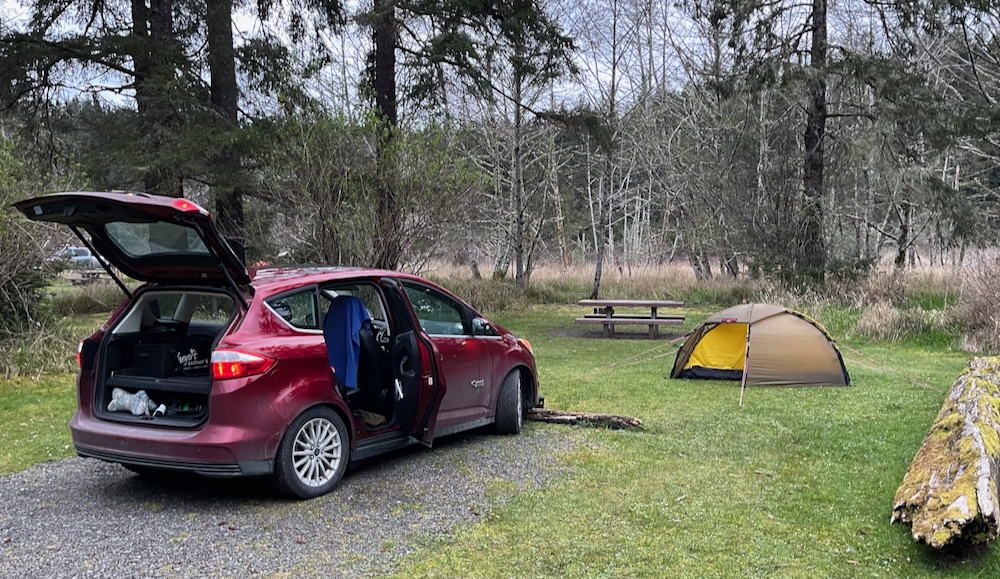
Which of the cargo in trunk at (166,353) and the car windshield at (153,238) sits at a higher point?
the car windshield at (153,238)

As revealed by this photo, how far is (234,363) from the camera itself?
473 cm

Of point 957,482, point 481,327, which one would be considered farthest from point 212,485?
point 957,482

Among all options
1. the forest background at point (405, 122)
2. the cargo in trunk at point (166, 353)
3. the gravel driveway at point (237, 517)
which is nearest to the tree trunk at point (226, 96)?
the forest background at point (405, 122)

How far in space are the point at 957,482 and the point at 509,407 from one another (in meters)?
3.61

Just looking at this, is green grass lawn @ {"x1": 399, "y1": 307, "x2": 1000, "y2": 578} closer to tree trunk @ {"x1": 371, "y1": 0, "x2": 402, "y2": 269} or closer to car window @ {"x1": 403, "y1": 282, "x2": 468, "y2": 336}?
car window @ {"x1": 403, "y1": 282, "x2": 468, "y2": 336}

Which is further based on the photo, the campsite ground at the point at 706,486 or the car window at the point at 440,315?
the car window at the point at 440,315

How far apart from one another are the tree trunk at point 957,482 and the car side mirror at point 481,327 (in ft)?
10.8

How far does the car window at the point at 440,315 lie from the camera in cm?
643

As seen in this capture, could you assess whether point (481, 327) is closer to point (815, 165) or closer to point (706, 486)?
point (706, 486)

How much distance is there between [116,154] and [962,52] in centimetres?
3013

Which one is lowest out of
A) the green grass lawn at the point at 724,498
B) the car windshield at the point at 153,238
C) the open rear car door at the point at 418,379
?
the green grass lawn at the point at 724,498

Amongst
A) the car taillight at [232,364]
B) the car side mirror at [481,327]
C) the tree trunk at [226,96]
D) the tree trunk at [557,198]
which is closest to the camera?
the car taillight at [232,364]

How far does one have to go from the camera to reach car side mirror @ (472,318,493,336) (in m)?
6.66

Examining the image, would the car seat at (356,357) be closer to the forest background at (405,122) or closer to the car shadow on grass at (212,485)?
the car shadow on grass at (212,485)
